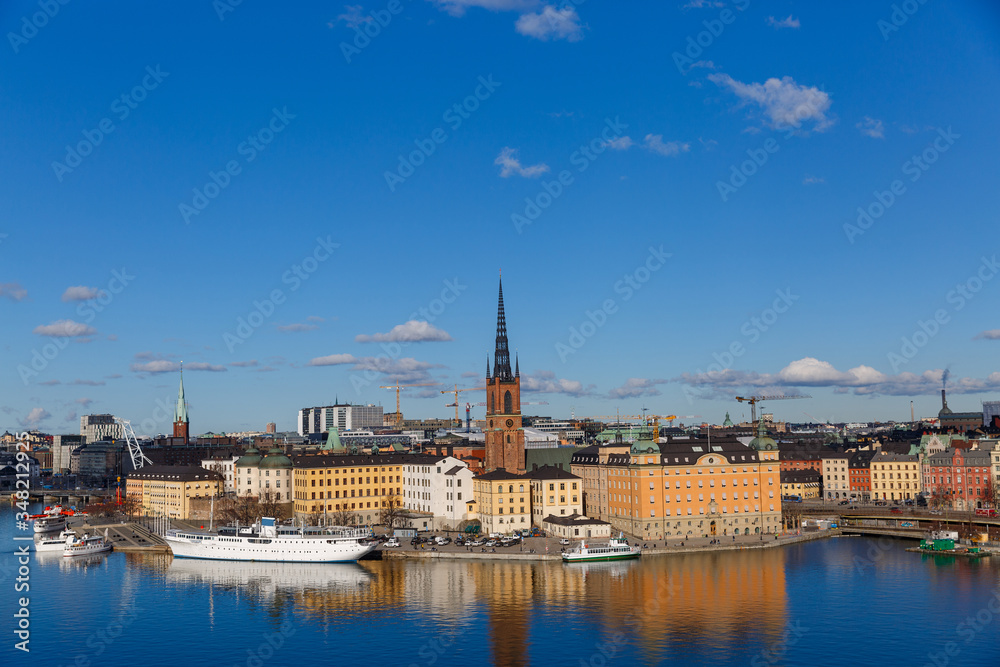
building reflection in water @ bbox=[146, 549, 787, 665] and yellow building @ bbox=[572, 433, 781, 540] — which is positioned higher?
yellow building @ bbox=[572, 433, 781, 540]

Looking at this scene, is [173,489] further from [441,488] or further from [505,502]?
[505,502]

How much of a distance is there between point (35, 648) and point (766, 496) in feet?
194

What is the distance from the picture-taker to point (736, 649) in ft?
159

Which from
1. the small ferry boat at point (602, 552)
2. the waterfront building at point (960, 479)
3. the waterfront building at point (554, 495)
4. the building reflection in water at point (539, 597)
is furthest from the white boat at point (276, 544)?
the waterfront building at point (960, 479)

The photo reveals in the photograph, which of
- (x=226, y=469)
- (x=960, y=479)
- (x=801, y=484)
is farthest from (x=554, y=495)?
(x=226, y=469)

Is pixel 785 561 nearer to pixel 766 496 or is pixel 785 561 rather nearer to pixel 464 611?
pixel 766 496

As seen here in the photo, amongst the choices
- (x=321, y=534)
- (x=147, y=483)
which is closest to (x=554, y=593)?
(x=321, y=534)

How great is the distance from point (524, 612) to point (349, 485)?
48419 mm

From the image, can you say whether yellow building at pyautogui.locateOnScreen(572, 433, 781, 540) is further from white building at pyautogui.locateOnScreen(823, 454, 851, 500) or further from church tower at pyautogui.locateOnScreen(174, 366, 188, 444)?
church tower at pyautogui.locateOnScreen(174, 366, 188, 444)

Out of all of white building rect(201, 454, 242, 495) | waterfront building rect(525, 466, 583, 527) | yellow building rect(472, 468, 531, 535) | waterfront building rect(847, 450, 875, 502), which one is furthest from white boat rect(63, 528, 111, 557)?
waterfront building rect(847, 450, 875, 502)

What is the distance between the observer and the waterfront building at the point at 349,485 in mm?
99750

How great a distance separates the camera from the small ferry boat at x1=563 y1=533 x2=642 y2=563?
244ft

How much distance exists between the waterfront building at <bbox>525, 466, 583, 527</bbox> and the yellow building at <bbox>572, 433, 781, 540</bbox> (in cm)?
301

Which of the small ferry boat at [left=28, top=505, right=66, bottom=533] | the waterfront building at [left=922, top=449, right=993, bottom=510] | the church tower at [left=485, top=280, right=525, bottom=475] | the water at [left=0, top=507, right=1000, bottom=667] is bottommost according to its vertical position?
the water at [left=0, top=507, right=1000, bottom=667]
